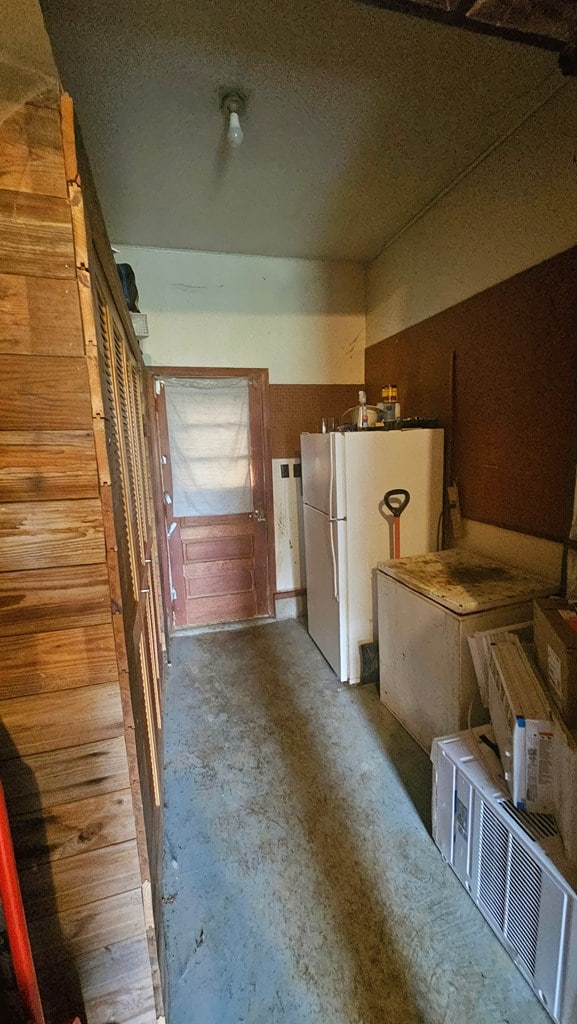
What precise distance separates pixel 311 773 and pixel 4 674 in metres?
1.53

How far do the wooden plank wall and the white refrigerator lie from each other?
1605 millimetres

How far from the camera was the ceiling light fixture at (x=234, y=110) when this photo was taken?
152 cm

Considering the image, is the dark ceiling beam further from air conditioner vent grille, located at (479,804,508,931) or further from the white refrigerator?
air conditioner vent grille, located at (479,804,508,931)

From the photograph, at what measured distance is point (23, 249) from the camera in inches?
26.7

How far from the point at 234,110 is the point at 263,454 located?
6.27 feet

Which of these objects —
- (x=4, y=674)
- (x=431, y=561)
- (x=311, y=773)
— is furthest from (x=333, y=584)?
(x=4, y=674)

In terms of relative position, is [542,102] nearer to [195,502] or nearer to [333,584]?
[333,584]

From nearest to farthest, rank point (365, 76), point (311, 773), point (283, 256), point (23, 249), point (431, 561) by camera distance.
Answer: point (23, 249), point (365, 76), point (311, 773), point (431, 561), point (283, 256)

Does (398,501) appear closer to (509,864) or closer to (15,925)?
(509,864)

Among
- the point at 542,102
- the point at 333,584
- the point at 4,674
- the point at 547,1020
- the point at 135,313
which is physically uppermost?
the point at 542,102

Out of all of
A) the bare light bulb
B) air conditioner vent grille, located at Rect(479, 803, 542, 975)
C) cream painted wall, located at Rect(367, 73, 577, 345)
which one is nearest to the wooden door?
cream painted wall, located at Rect(367, 73, 577, 345)

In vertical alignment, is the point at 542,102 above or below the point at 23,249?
above

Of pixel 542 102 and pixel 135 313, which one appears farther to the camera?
pixel 135 313

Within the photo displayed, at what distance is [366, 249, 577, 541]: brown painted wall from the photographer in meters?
1.66
